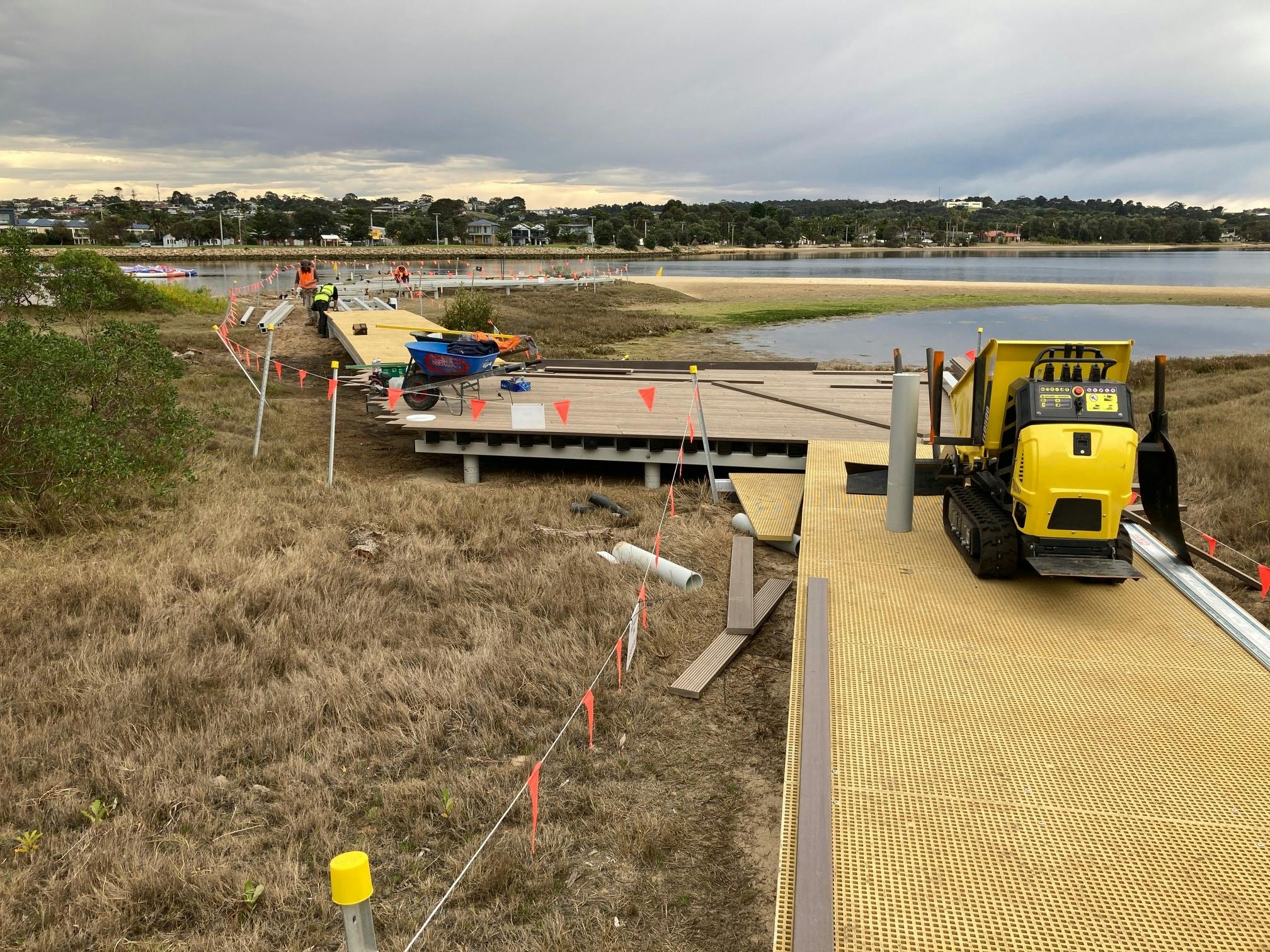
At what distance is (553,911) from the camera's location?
3920 millimetres

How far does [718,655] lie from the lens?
20.7ft

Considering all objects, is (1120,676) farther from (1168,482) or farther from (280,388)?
(280,388)

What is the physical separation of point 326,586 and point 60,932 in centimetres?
405

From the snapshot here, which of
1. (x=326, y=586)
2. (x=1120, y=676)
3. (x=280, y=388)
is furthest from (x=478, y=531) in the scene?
(x=280, y=388)

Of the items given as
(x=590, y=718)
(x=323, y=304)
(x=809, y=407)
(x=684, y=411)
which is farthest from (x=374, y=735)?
(x=323, y=304)

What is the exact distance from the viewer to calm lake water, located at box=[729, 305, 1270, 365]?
31219 mm

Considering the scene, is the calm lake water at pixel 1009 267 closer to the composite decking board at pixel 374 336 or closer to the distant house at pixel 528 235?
the distant house at pixel 528 235

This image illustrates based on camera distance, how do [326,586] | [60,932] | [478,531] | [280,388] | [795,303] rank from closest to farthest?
[60,932] < [326,586] < [478,531] < [280,388] < [795,303]

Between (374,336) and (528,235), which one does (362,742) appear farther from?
(528,235)

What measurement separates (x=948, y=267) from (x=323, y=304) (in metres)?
84.6

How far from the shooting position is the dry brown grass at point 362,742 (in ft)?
12.9

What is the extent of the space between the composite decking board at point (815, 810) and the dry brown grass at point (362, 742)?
2.45 ft

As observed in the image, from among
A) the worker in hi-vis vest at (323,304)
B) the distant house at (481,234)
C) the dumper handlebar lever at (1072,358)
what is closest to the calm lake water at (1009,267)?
the distant house at (481,234)

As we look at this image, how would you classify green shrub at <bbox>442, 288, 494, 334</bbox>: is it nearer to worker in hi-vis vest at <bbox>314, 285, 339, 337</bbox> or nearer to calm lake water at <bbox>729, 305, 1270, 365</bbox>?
worker in hi-vis vest at <bbox>314, 285, 339, 337</bbox>
